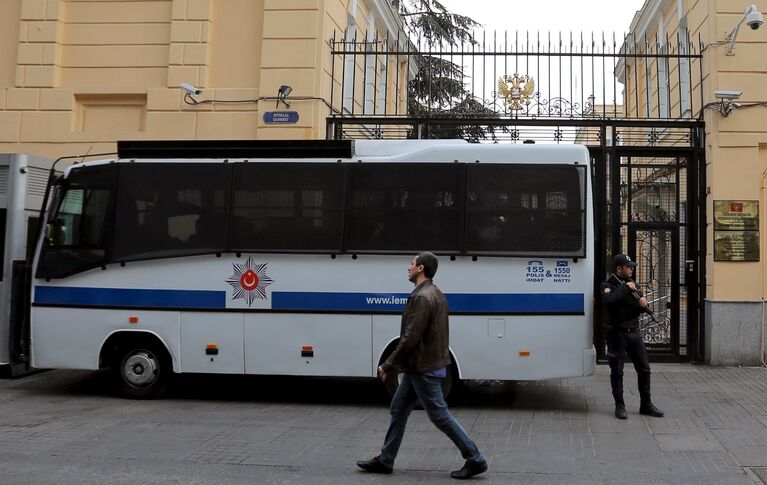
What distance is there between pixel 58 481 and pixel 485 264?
4.85m

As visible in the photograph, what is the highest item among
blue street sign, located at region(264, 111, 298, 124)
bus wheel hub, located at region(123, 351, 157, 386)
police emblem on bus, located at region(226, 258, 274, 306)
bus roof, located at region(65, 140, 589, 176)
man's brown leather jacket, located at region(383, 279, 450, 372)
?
blue street sign, located at region(264, 111, 298, 124)

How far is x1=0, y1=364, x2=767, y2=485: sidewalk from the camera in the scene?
577cm

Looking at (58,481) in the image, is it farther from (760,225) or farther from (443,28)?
(443,28)

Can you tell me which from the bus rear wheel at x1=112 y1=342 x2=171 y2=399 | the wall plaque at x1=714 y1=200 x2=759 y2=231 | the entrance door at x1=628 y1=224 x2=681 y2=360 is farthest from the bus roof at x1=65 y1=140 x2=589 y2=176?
the wall plaque at x1=714 y1=200 x2=759 y2=231

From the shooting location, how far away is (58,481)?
5.48 meters

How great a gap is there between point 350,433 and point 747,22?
8.40 m

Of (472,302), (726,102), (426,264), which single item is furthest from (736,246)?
(426,264)

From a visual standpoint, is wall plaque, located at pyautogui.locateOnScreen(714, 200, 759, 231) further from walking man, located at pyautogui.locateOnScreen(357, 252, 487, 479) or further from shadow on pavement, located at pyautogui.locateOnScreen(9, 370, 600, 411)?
walking man, located at pyautogui.locateOnScreen(357, 252, 487, 479)


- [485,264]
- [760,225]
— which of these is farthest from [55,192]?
[760,225]

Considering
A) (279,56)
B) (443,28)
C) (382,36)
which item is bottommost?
(279,56)

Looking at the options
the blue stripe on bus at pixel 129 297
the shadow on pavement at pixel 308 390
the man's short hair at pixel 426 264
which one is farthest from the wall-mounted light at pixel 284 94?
the man's short hair at pixel 426 264

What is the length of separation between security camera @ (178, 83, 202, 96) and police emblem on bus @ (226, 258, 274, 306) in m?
4.77

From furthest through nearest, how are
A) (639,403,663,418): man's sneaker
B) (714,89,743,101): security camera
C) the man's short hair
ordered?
(714,89,743,101): security camera < (639,403,663,418): man's sneaker < the man's short hair

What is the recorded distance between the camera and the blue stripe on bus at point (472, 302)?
316 inches
